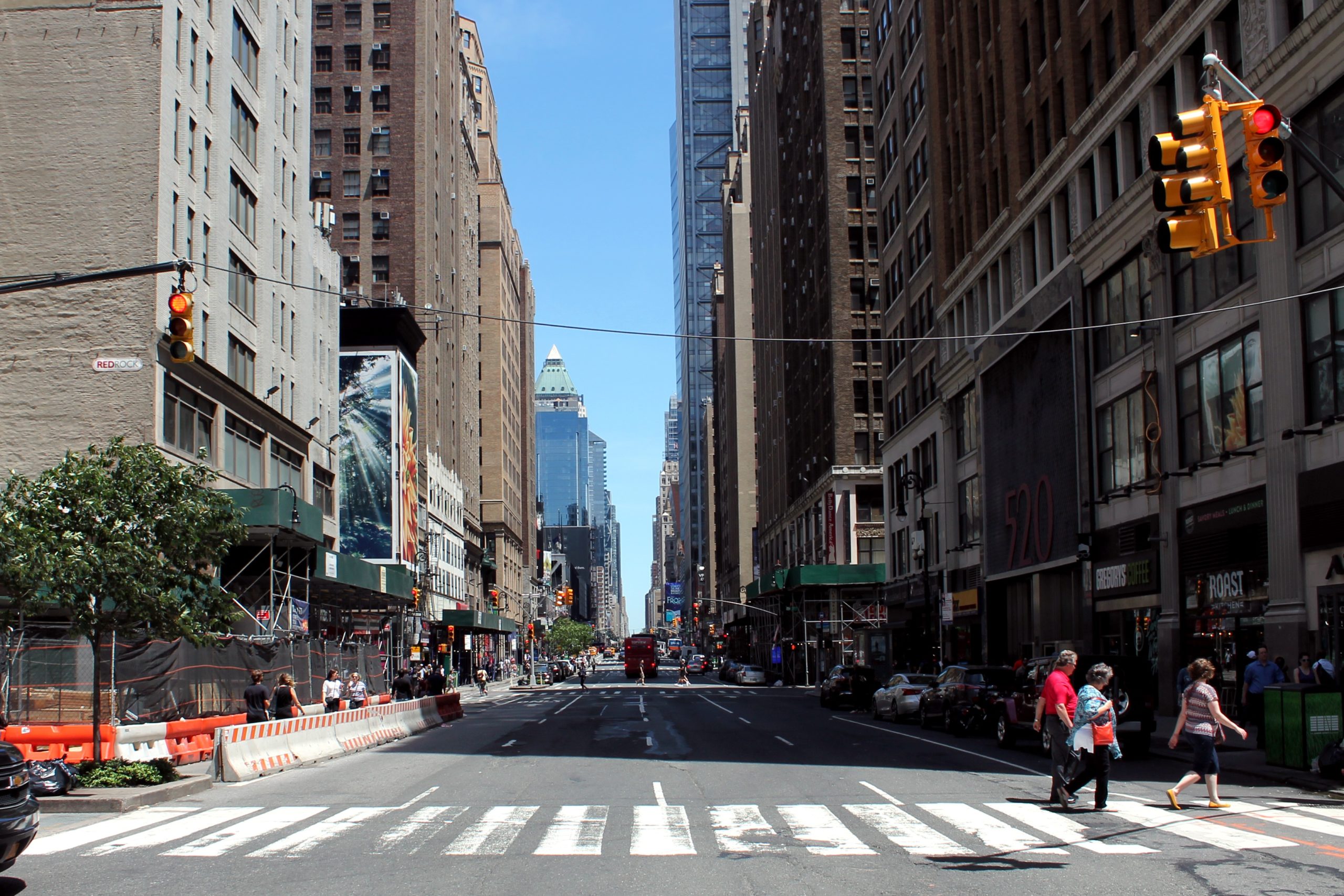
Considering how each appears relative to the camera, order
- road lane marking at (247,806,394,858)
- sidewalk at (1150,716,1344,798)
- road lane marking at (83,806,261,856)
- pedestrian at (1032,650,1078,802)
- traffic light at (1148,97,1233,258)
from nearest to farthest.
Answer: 1. traffic light at (1148,97,1233,258)
2. road lane marking at (247,806,394,858)
3. road lane marking at (83,806,261,856)
4. pedestrian at (1032,650,1078,802)
5. sidewalk at (1150,716,1344,798)

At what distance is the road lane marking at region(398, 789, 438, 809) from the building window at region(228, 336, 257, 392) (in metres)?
24.6

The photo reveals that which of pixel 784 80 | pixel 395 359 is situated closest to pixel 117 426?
pixel 395 359

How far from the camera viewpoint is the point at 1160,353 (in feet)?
111

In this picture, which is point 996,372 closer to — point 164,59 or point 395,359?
point 164,59

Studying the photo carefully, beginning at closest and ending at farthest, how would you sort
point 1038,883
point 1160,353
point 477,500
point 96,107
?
point 1038,883 → point 1160,353 → point 96,107 → point 477,500

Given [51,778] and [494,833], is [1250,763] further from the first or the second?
[51,778]

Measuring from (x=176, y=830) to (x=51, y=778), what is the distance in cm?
340

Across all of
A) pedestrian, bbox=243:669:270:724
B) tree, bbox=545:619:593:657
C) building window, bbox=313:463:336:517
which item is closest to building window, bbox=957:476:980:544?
building window, bbox=313:463:336:517

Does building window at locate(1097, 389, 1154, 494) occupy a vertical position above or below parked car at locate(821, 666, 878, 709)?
above

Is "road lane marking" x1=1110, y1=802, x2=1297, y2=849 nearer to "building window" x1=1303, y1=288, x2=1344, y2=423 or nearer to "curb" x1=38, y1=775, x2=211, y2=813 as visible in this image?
"curb" x1=38, y1=775, x2=211, y2=813

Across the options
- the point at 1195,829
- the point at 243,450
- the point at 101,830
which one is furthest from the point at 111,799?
the point at 243,450

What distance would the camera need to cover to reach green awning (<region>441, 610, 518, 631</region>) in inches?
3632

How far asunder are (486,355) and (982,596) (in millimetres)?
89247

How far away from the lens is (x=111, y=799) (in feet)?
54.7
